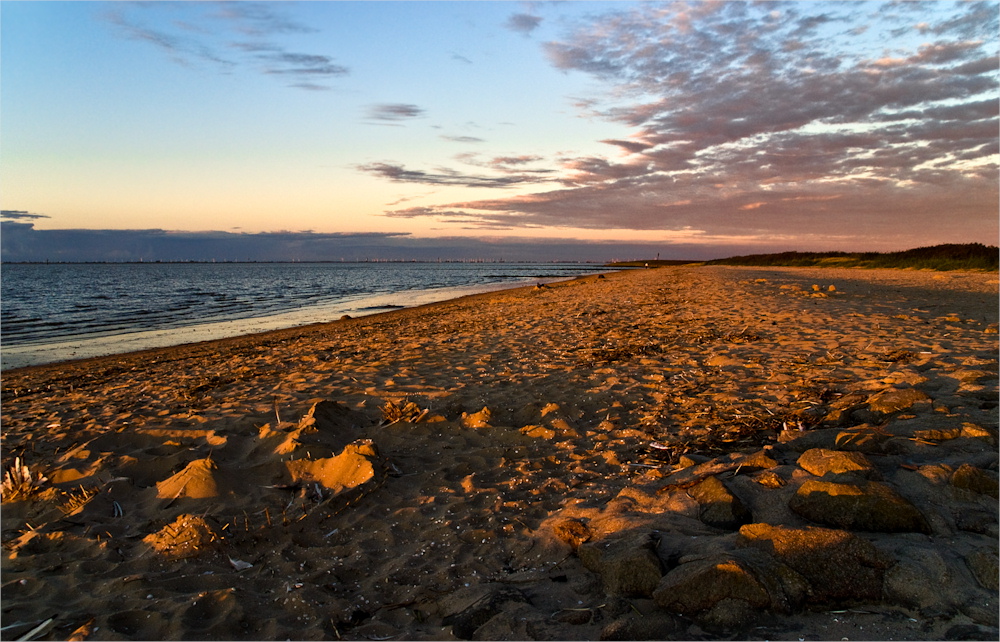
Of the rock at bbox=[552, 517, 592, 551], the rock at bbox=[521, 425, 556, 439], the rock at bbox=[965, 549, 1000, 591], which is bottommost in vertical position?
the rock at bbox=[552, 517, 592, 551]

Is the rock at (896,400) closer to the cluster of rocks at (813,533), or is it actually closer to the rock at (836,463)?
the cluster of rocks at (813,533)

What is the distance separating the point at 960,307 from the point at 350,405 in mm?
15430

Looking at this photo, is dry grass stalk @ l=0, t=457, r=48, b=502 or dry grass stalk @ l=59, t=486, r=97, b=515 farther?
dry grass stalk @ l=0, t=457, r=48, b=502

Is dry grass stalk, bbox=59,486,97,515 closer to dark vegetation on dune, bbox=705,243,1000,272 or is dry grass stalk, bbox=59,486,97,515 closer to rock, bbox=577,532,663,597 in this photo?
rock, bbox=577,532,663,597

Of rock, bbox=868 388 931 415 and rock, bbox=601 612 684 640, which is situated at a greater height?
rock, bbox=868 388 931 415

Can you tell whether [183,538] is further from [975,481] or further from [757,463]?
[975,481]

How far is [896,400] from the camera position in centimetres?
525

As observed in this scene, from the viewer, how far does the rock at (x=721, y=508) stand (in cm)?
336

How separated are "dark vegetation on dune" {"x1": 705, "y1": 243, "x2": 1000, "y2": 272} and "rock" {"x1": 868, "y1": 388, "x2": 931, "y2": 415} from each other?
3370cm

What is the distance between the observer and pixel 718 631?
2406mm

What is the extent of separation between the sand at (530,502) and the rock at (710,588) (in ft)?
0.03

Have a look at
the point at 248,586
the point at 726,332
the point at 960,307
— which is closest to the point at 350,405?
the point at 248,586

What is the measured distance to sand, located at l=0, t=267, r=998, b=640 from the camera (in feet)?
8.55

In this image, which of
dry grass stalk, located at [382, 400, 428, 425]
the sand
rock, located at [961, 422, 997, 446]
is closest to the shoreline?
the sand
